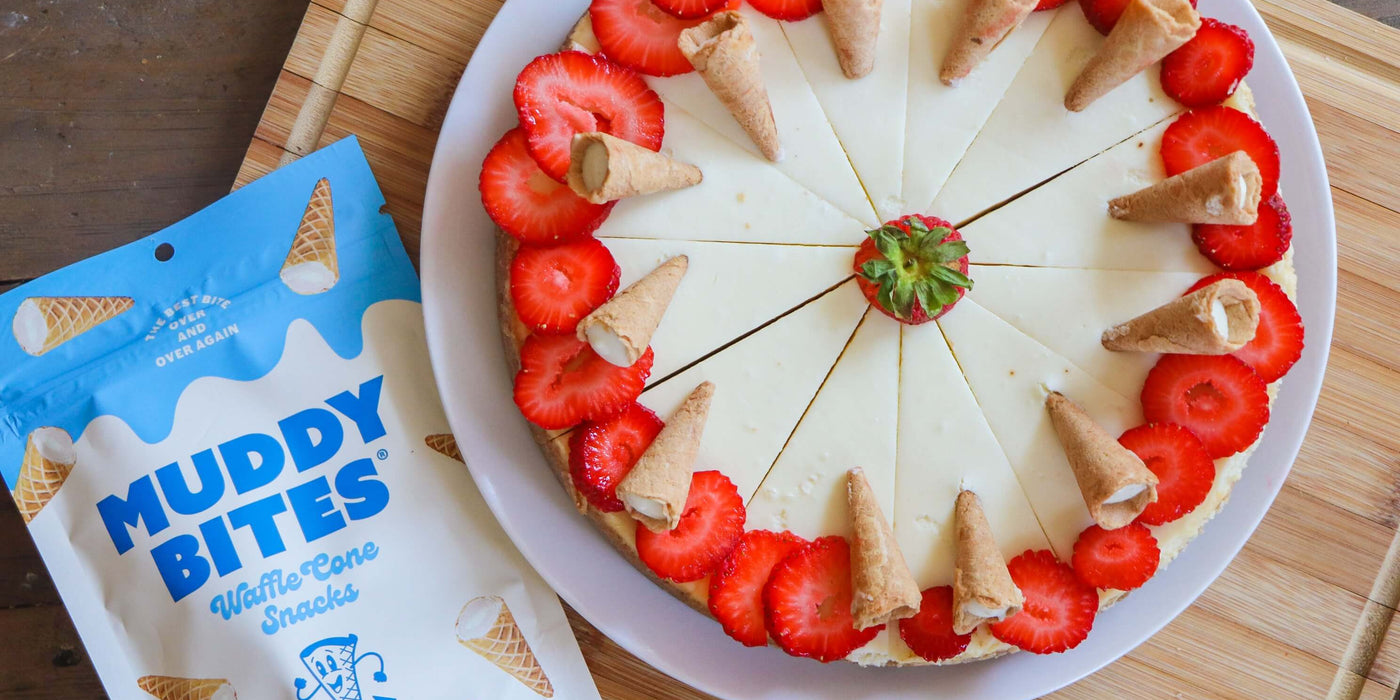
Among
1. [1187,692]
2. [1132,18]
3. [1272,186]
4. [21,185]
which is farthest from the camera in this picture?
[21,185]

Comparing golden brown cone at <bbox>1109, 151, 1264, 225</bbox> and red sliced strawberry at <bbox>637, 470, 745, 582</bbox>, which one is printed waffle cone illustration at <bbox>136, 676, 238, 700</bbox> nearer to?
red sliced strawberry at <bbox>637, 470, 745, 582</bbox>

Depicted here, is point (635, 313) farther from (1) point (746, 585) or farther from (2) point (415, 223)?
(2) point (415, 223)

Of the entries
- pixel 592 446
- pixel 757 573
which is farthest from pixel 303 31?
pixel 757 573

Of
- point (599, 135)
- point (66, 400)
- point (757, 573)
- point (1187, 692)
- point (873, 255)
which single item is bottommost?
point (1187, 692)

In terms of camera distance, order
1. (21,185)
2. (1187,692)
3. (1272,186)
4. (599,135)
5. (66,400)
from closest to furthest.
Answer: (599,135) < (1272,186) < (66,400) < (1187,692) < (21,185)

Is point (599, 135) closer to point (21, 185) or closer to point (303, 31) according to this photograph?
point (303, 31)

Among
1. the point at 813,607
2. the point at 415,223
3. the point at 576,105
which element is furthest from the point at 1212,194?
the point at 415,223

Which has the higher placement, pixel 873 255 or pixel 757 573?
pixel 873 255

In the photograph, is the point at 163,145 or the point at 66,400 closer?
the point at 66,400
